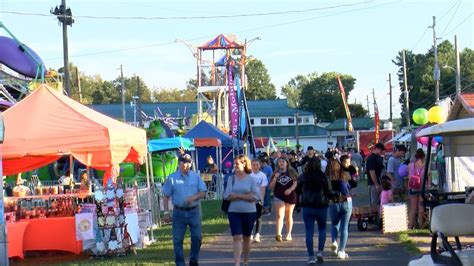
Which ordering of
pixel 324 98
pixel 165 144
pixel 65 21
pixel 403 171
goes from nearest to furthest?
pixel 403 171 < pixel 165 144 < pixel 65 21 < pixel 324 98

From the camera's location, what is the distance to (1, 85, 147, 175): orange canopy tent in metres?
14.1

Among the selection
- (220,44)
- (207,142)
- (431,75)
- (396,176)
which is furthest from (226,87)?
(431,75)

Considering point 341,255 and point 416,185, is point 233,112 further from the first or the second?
point 341,255

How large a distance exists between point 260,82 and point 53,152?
384ft

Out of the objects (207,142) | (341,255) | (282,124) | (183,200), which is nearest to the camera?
(183,200)

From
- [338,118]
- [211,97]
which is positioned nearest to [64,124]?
[211,97]

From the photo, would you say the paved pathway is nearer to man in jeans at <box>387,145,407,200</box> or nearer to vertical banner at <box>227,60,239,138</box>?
man in jeans at <box>387,145,407,200</box>

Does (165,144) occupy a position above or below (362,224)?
above

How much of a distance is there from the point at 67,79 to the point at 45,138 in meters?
16.9

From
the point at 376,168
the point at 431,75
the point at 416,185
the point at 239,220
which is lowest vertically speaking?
the point at 239,220

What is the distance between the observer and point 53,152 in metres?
14.1

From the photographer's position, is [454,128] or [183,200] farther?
[183,200]

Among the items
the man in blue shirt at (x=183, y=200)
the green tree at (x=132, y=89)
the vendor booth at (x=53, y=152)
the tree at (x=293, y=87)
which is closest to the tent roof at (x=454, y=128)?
the man in blue shirt at (x=183, y=200)

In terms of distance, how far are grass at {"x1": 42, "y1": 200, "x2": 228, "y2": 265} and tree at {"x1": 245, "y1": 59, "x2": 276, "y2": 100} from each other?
104681mm
